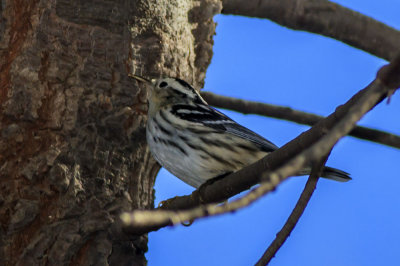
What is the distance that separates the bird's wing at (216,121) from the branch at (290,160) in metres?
0.96

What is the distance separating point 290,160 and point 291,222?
0.52 m

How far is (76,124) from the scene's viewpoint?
12.5ft

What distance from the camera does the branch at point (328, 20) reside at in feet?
16.5

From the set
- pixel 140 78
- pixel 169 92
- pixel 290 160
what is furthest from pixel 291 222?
pixel 169 92

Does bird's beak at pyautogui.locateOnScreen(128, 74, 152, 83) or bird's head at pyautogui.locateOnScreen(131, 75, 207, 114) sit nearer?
bird's beak at pyautogui.locateOnScreen(128, 74, 152, 83)

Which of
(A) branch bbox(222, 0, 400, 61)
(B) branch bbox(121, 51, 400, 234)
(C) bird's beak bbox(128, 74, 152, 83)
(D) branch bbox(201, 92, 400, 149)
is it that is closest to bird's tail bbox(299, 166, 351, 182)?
(B) branch bbox(121, 51, 400, 234)

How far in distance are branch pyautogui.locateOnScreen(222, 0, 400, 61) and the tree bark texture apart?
955 millimetres

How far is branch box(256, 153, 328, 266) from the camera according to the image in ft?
8.11

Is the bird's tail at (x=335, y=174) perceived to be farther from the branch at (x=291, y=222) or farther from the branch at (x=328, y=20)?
the branch at (x=328, y=20)

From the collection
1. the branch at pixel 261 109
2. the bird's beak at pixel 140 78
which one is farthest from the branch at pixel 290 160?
the branch at pixel 261 109

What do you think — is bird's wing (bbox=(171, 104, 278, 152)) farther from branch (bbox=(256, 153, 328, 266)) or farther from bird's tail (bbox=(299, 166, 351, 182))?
branch (bbox=(256, 153, 328, 266))

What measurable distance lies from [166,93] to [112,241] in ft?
3.62

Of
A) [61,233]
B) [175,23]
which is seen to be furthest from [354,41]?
[61,233]

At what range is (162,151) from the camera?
3.92 metres
